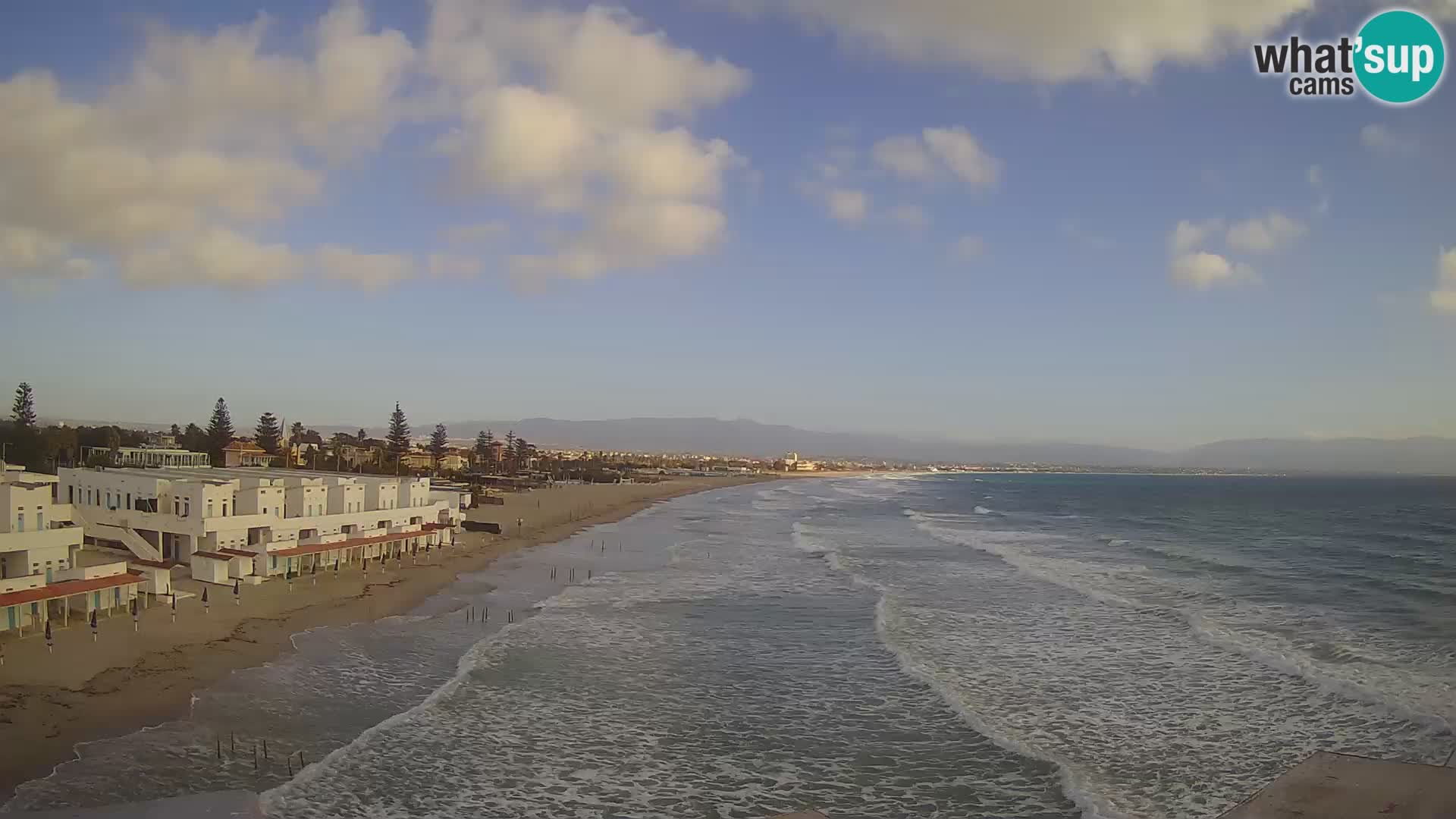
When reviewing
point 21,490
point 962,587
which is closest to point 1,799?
point 21,490

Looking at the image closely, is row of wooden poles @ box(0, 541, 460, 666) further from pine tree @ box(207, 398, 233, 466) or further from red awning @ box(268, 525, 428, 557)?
pine tree @ box(207, 398, 233, 466)

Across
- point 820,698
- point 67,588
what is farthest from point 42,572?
point 820,698

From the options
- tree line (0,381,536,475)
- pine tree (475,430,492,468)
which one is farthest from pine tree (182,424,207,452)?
pine tree (475,430,492,468)

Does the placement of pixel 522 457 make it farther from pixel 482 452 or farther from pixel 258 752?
pixel 258 752

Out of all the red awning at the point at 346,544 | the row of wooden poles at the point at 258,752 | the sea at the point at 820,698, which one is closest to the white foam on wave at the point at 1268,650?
the sea at the point at 820,698

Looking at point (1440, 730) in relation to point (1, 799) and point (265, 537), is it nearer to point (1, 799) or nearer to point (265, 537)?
point (1, 799)

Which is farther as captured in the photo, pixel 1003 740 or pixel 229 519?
pixel 229 519
